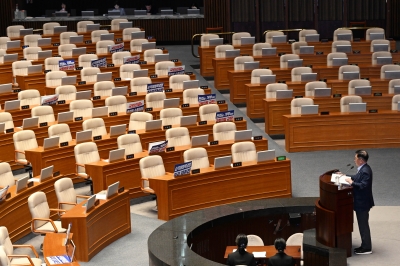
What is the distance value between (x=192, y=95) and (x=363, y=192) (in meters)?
6.30

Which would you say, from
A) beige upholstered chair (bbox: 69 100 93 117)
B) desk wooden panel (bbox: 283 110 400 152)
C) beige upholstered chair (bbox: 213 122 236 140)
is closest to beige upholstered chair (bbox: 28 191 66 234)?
beige upholstered chair (bbox: 213 122 236 140)

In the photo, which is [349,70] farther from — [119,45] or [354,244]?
[354,244]

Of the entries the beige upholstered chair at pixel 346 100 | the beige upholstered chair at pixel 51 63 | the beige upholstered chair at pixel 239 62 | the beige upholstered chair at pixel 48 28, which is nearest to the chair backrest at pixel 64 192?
the beige upholstered chair at pixel 346 100

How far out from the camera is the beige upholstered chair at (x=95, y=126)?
13.5m

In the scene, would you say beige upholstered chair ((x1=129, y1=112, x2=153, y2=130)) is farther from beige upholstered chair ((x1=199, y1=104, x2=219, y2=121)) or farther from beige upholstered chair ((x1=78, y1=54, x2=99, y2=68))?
beige upholstered chair ((x1=78, y1=54, x2=99, y2=68))

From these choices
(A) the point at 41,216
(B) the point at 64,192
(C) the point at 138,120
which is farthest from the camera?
(C) the point at 138,120

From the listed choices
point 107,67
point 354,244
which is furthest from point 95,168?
point 107,67

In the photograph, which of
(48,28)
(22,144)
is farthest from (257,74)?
(48,28)

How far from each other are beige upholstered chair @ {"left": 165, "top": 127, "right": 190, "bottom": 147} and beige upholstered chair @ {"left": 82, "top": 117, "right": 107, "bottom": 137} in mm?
1194

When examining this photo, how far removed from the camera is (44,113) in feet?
46.3

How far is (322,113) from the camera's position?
48.3 feet

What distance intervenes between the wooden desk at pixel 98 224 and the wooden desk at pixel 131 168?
989 millimetres

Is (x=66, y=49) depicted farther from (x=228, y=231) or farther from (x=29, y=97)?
(x=228, y=231)

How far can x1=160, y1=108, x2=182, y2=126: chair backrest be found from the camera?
1418cm
